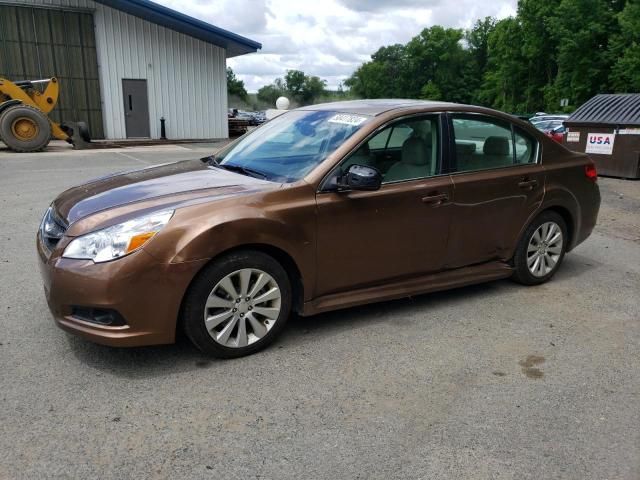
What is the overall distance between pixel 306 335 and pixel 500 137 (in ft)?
7.70

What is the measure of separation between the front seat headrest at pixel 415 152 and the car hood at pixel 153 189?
1.18 meters

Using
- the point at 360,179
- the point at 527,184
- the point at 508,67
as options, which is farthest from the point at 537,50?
the point at 360,179

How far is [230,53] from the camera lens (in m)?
25.7

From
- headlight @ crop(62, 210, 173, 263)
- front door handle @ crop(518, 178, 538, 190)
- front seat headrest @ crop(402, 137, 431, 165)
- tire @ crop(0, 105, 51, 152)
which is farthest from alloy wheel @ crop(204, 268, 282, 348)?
tire @ crop(0, 105, 51, 152)

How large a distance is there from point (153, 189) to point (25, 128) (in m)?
14.7

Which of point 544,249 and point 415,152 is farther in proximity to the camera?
point 544,249

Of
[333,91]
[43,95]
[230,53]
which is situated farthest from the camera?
[333,91]

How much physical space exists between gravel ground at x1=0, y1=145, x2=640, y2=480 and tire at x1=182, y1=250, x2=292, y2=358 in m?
0.14

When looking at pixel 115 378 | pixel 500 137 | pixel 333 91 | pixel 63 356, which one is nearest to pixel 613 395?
pixel 500 137

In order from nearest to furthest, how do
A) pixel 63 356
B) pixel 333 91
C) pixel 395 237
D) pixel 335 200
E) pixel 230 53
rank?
pixel 63 356 → pixel 335 200 → pixel 395 237 → pixel 230 53 → pixel 333 91

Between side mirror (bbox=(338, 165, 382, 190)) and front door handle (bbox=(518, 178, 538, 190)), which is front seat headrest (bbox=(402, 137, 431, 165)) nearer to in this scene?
side mirror (bbox=(338, 165, 382, 190))

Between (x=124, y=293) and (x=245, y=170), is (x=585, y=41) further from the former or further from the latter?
(x=124, y=293)

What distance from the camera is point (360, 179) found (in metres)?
3.64

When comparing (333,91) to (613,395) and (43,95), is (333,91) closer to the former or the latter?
(43,95)
